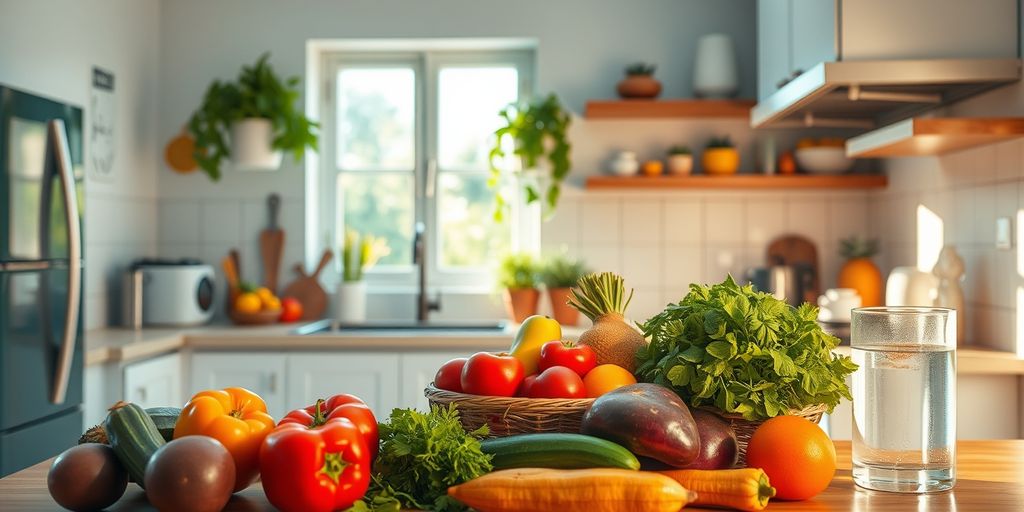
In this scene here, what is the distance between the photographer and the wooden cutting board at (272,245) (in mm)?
4211

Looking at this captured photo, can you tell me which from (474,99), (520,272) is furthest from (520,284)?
(474,99)

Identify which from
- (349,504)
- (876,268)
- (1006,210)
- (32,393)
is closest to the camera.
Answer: (349,504)

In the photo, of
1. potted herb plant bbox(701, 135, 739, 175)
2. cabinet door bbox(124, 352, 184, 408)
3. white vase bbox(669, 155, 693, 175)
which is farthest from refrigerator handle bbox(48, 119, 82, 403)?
potted herb plant bbox(701, 135, 739, 175)

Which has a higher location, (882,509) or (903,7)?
(903,7)

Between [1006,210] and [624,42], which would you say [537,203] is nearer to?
[624,42]

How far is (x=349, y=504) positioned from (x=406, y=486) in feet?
0.26

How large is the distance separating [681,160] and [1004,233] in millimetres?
1443

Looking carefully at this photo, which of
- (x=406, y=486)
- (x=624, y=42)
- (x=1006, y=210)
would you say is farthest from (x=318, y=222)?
(x=406, y=486)

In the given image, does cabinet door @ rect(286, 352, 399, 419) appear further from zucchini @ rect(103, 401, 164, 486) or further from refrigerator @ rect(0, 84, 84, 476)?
zucchini @ rect(103, 401, 164, 486)

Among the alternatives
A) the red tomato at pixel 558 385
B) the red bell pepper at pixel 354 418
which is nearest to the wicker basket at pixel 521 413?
the red tomato at pixel 558 385

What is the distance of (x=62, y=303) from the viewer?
268 cm

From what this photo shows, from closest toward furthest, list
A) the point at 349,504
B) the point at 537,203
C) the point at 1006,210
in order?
the point at 349,504, the point at 1006,210, the point at 537,203

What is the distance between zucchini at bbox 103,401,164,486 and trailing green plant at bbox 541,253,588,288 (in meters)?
2.77

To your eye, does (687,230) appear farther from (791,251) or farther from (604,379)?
(604,379)
